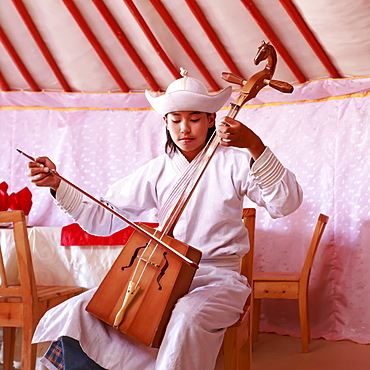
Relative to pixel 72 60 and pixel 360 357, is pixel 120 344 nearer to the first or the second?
pixel 360 357

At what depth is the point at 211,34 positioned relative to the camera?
12.0 ft

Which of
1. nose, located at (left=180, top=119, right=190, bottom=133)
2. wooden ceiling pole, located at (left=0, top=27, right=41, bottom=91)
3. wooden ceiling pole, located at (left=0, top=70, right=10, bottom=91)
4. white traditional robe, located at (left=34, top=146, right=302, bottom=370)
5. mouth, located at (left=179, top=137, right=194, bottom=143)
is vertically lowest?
white traditional robe, located at (left=34, top=146, right=302, bottom=370)

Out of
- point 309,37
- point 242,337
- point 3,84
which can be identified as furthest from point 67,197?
point 3,84

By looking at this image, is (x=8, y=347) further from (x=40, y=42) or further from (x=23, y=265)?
(x=40, y=42)

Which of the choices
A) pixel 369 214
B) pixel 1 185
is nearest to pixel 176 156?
pixel 1 185

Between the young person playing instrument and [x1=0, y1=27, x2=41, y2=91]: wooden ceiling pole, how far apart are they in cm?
262

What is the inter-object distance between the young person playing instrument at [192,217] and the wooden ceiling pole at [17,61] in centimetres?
262

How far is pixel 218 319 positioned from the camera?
150 centimetres

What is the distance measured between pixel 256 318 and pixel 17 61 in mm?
2530

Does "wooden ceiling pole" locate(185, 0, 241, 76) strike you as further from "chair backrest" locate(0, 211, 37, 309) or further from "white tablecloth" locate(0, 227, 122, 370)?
"chair backrest" locate(0, 211, 37, 309)

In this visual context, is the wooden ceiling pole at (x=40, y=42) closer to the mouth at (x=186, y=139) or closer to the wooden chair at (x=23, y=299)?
the wooden chair at (x=23, y=299)

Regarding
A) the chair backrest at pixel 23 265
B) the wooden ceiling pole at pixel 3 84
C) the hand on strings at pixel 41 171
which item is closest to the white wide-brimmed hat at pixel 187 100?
the hand on strings at pixel 41 171

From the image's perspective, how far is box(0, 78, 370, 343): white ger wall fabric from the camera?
3414mm

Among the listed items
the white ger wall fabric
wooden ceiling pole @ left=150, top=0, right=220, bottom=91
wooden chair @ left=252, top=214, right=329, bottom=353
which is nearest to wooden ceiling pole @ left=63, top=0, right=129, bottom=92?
the white ger wall fabric
